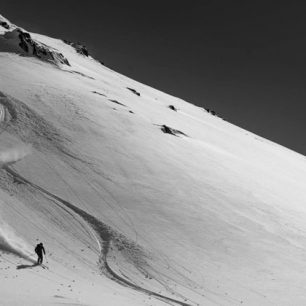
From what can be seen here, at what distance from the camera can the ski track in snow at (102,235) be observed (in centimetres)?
2641

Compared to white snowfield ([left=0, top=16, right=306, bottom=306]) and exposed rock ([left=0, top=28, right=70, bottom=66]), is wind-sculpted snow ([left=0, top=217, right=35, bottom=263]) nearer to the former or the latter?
white snowfield ([left=0, top=16, right=306, bottom=306])

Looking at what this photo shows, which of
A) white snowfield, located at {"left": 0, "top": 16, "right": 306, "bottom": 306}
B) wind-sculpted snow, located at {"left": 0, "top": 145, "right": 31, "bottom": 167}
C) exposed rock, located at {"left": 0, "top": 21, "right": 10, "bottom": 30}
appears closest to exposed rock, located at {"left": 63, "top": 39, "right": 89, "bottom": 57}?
exposed rock, located at {"left": 0, "top": 21, "right": 10, "bottom": 30}

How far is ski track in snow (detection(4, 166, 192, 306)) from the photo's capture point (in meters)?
26.4

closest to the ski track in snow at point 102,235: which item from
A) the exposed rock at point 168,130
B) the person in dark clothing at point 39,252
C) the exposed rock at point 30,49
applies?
the person in dark clothing at point 39,252

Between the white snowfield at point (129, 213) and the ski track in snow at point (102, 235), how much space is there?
11 cm

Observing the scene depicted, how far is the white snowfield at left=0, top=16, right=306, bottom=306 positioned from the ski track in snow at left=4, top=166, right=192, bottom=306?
4.5 inches

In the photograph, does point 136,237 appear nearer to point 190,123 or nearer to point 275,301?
point 275,301

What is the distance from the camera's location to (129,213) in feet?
117

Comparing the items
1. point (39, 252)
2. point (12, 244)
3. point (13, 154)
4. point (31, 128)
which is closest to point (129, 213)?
point (12, 244)

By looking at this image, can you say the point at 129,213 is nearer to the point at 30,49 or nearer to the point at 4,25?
the point at 30,49

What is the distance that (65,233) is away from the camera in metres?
31.5

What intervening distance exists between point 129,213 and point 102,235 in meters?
4.02

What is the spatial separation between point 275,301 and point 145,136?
29535 millimetres

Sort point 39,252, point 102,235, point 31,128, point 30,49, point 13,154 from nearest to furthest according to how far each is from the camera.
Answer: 1. point 39,252
2. point 102,235
3. point 13,154
4. point 31,128
5. point 30,49
